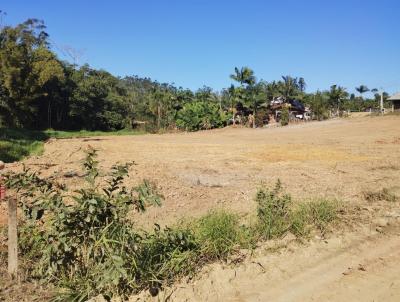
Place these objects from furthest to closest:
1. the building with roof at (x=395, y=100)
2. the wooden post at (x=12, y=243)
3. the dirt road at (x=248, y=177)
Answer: the building with roof at (x=395, y=100) < the dirt road at (x=248, y=177) < the wooden post at (x=12, y=243)

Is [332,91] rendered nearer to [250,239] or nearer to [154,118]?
[154,118]

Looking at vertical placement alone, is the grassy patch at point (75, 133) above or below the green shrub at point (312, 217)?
above

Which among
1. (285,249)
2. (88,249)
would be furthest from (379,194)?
(88,249)

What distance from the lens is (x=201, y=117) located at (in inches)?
1918

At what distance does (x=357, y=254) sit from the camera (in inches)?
198

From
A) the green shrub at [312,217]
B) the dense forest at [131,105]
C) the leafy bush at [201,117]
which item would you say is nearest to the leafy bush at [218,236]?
the green shrub at [312,217]

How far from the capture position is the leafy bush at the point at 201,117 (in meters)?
48.7

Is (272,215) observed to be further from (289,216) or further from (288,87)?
(288,87)

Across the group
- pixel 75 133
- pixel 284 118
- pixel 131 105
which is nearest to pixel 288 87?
pixel 284 118

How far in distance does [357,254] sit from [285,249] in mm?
801

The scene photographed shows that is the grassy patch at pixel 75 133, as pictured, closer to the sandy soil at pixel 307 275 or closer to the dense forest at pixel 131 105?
the dense forest at pixel 131 105

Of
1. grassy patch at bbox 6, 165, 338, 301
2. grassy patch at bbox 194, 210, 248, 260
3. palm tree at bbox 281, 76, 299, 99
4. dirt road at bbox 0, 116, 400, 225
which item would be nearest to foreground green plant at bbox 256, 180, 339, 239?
grassy patch at bbox 194, 210, 248, 260

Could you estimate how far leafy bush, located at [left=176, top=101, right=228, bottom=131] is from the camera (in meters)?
48.7

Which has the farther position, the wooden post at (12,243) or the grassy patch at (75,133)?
the grassy patch at (75,133)
